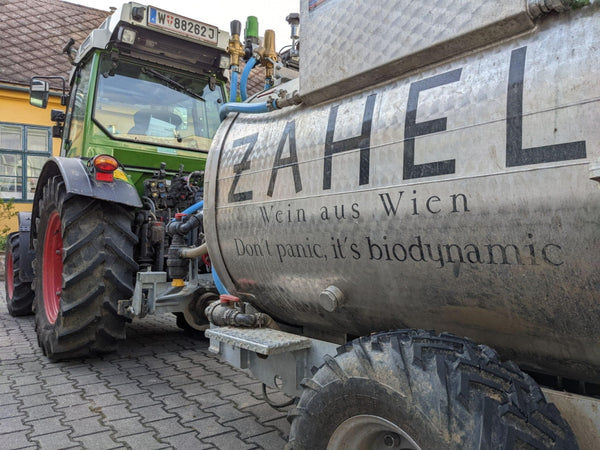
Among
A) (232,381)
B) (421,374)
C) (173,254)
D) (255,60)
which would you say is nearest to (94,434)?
(232,381)

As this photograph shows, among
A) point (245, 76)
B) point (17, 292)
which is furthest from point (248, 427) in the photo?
point (17, 292)

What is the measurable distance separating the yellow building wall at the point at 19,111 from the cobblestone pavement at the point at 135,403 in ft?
27.9

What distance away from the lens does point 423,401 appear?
1.24m

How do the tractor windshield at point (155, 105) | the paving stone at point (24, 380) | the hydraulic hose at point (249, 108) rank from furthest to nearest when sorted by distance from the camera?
1. the tractor windshield at point (155, 105)
2. the paving stone at point (24, 380)
3. the hydraulic hose at point (249, 108)

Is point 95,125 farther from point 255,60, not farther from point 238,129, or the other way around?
point 238,129

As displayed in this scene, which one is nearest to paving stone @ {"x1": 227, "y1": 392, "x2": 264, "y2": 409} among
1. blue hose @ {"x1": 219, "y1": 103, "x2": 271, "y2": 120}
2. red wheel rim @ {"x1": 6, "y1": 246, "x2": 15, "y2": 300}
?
blue hose @ {"x1": 219, "y1": 103, "x2": 271, "y2": 120}

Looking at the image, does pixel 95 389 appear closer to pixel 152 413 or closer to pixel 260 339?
pixel 152 413

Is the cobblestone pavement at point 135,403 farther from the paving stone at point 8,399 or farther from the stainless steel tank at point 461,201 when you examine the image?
the stainless steel tank at point 461,201

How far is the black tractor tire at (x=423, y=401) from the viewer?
1.14 m

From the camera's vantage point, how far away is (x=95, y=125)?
170 inches

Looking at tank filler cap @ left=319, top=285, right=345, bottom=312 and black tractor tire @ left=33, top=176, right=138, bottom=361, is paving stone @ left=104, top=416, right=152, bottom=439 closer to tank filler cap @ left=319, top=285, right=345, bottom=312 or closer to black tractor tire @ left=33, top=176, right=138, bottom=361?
black tractor tire @ left=33, top=176, right=138, bottom=361

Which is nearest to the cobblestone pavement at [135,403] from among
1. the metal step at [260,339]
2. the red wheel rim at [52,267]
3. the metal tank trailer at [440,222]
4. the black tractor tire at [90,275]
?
the black tractor tire at [90,275]

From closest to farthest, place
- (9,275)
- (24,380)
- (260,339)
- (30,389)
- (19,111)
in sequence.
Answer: (260,339)
(30,389)
(24,380)
(9,275)
(19,111)

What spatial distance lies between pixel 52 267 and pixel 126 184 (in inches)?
46.5
